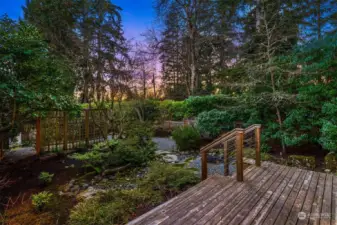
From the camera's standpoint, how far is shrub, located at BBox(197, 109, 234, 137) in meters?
7.65

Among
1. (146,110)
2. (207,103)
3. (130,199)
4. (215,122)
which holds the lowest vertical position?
(130,199)

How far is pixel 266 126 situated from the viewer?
22.2 feet

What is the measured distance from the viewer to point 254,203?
8.46ft

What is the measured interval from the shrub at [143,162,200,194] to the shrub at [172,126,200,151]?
3.29 meters

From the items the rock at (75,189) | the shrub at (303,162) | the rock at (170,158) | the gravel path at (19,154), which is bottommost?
the rock at (75,189)

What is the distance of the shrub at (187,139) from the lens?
7.43 m

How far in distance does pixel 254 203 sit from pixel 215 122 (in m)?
5.31

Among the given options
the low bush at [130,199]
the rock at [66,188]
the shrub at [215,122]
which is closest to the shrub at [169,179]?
the low bush at [130,199]

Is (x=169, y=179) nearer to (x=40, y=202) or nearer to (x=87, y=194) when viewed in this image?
(x=87, y=194)

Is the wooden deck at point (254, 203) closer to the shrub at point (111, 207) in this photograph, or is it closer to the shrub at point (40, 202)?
the shrub at point (111, 207)

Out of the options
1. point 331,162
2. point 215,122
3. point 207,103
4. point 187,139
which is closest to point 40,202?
point 187,139

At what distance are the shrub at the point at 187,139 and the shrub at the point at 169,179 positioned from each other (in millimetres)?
3294

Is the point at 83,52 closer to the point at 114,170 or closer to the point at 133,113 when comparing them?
the point at 133,113

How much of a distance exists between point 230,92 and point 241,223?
800cm
